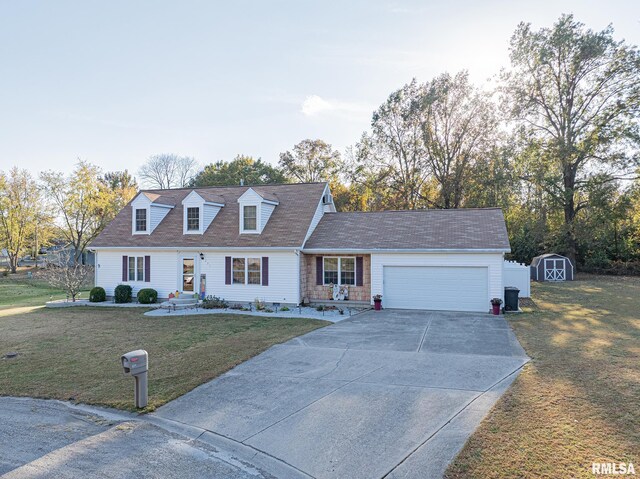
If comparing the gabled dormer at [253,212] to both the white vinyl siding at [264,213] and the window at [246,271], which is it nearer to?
the white vinyl siding at [264,213]

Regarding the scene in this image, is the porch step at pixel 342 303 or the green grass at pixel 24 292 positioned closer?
the porch step at pixel 342 303

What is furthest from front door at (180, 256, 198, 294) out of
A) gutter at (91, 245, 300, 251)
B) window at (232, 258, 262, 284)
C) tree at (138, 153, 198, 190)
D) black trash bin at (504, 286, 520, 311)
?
tree at (138, 153, 198, 190)

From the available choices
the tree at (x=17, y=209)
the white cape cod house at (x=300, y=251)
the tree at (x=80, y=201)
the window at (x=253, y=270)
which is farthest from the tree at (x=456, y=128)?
the tree at (x=17, y=209)

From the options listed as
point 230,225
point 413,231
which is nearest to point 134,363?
point 230,225

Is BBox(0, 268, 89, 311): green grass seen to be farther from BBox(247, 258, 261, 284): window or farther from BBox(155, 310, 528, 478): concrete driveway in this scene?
BBox(155, 310, 528, 478): concrete driveway

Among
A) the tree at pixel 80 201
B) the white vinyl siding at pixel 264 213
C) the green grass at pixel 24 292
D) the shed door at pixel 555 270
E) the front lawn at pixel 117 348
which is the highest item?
the tree at pixel 80 201

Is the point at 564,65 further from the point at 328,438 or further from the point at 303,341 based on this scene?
the point at 328,438

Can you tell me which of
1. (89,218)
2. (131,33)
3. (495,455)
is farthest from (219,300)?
(89,218)
